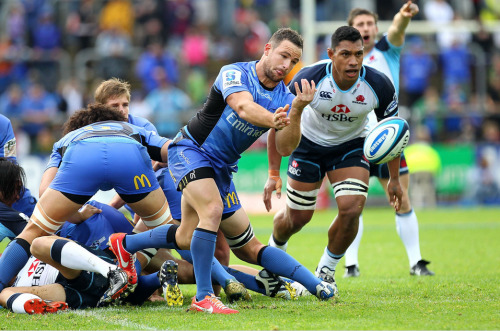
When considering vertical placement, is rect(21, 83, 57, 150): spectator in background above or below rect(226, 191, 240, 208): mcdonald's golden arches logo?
above

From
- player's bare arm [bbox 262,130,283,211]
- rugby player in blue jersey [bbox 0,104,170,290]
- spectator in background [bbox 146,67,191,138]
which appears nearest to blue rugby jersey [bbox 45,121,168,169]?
rugby player in blue jersey [bbox 0,104,170,290]

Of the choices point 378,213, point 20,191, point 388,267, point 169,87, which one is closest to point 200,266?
point 20,191

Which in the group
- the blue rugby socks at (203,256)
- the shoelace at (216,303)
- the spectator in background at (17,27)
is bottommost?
the shoelace at (216,303)

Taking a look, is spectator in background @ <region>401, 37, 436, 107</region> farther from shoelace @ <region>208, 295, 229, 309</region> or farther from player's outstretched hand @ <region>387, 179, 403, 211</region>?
shoelace @ <region>208, 295, 229, 309</region>

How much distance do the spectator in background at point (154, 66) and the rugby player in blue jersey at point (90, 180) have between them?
13132 millimetres

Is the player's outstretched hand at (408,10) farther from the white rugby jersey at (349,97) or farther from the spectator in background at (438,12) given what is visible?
the spectator in background at (438,12)

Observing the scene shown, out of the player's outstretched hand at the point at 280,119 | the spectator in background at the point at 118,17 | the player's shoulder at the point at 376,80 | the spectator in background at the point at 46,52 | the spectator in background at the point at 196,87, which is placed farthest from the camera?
the spectator in background at the point at 118,17

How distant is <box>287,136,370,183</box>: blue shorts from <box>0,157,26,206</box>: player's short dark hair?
2710 mm

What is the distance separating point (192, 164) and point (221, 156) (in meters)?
0.28

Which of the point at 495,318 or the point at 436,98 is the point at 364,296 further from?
the point at 436,98

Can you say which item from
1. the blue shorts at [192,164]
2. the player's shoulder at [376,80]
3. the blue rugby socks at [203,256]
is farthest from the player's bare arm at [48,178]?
the player's shoulder at [376,80]

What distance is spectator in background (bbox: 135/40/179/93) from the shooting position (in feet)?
64.6

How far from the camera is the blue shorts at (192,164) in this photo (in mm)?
6215

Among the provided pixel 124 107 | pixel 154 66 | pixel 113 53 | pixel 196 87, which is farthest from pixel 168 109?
pixel 124 107
